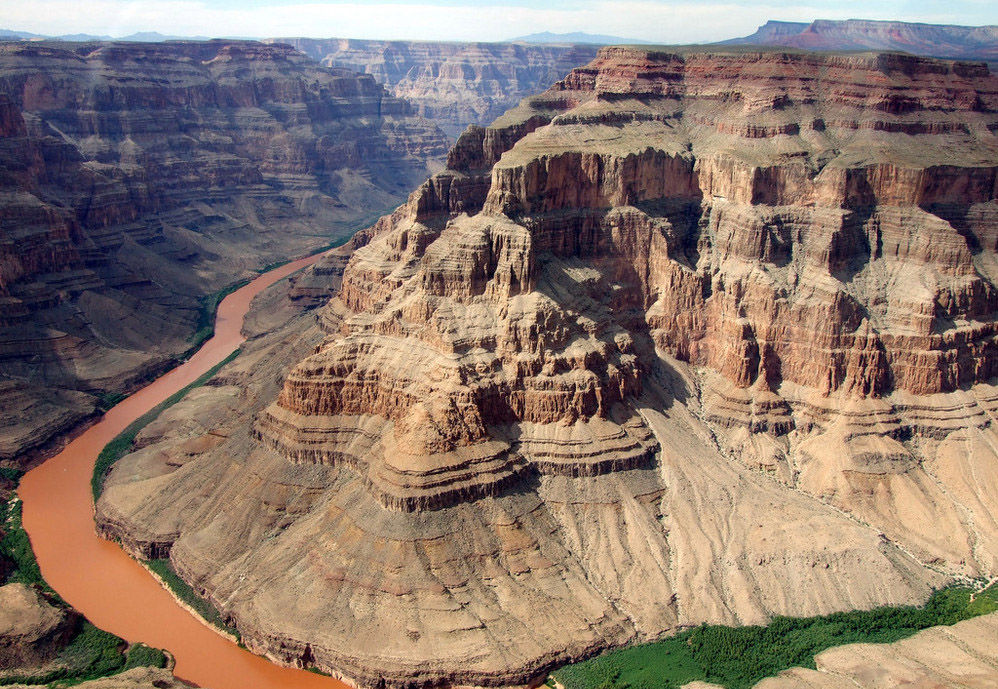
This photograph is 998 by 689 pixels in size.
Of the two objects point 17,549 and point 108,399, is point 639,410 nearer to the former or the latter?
point 17,549

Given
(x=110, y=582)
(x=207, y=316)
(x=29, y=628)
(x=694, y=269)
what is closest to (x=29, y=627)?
(x=29, y=628)

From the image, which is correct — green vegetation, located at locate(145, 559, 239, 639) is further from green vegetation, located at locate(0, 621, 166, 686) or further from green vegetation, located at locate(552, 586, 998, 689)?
green vegetation, located at locate(552, 586, 998, 689)

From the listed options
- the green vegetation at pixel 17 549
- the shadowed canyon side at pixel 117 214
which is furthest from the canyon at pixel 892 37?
the green vegetation at pixel 17 549

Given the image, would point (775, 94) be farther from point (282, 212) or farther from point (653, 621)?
point (282, 212)

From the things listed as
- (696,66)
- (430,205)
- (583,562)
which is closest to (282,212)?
(430,205)

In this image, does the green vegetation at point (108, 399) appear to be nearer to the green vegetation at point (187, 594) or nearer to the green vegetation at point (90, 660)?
the green vegetation at point (187, 594)

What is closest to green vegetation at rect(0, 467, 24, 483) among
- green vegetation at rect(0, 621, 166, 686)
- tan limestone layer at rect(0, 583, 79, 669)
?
tan limestone layer at rect(0, 583, 79, 669)
